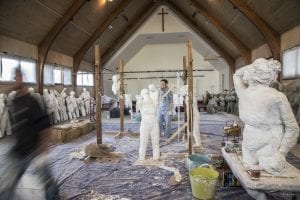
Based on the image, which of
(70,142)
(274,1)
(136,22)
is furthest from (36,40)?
(274,1)

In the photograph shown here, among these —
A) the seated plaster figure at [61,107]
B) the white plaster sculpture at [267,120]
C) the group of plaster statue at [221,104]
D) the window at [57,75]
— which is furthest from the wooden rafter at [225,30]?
the white plaster sculpture at [267,120]

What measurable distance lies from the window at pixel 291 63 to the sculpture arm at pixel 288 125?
16.5 feet

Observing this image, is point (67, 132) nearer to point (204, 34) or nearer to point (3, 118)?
point (3, 118)

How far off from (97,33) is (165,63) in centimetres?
643

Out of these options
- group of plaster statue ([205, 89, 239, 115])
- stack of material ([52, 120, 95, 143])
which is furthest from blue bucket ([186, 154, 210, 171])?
group of plaster statue ([205, 89, 239, 115])

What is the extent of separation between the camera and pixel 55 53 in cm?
1028

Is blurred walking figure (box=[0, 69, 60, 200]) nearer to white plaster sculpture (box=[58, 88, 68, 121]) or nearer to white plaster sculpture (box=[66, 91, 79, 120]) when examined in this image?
white plaster sculpture (box=[58, 88, 68, 121])

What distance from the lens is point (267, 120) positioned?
2.52 m

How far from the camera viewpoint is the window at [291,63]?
677 centimetres

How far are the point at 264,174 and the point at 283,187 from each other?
0.78 ft

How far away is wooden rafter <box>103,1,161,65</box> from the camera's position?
42.3 feet

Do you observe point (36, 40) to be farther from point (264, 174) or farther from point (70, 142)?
point (264, 174)

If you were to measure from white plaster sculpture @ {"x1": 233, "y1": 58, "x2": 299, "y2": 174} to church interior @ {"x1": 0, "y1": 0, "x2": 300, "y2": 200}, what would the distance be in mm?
10

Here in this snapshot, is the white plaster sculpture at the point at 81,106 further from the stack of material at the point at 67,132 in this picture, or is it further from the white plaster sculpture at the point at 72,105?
the stack of material at the point at 67,132
